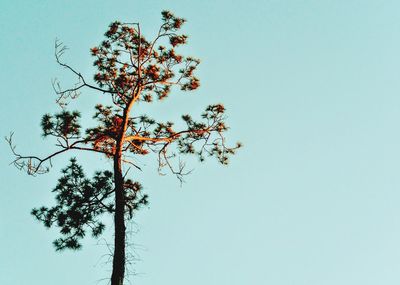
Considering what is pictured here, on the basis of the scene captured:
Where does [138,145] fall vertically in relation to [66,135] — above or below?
above

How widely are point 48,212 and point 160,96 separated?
14.2 ft

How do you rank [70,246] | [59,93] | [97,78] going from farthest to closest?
1. [97,78]
2. [59,93]
3. [70,246]

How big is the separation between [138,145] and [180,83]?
2.12 metres

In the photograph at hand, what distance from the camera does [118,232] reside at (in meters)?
7.98

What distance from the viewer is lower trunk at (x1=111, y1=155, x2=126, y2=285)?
7430 millimetres

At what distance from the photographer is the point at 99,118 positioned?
35.0 ft

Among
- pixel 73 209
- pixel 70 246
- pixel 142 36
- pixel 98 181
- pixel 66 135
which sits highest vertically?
pixel 142 36

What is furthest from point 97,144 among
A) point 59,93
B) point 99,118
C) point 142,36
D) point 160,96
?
point 142,36

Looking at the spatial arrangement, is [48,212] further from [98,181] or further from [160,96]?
[160,96]

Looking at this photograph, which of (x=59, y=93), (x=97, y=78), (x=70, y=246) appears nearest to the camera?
(x=70, y=246)

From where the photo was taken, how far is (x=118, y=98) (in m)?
10.5

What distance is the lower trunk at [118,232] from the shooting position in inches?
293

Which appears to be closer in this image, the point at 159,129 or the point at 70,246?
the point at 70,246

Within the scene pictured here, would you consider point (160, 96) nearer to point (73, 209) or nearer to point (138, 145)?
point (138, 145)
